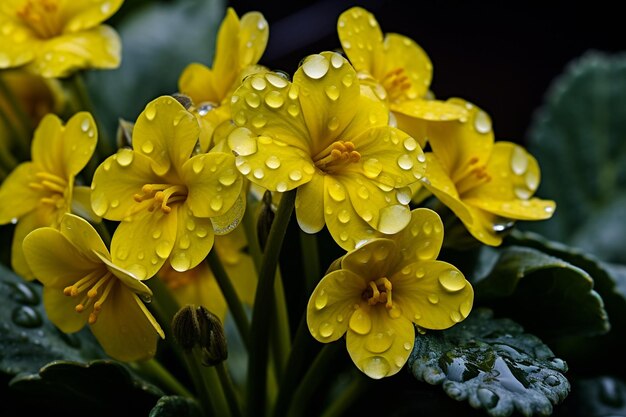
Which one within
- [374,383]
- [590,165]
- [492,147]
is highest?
[492,147]

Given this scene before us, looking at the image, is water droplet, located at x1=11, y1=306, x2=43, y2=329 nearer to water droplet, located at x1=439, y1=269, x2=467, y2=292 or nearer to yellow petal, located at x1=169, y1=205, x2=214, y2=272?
yellow petal, located at x1=169, y1=205, x2=214, y2=272

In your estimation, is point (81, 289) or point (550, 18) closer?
point (81, 289)

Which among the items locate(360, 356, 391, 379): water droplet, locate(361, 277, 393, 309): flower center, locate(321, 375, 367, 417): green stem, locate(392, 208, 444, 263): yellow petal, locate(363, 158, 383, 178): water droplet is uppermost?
locate(363, 158, 383, 178): water droplet

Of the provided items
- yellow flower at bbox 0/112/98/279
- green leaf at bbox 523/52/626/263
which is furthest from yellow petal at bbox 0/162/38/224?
green leaf at bbox 523/52/626/263

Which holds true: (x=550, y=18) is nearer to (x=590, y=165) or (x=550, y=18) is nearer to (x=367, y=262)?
(x=590, y=165)

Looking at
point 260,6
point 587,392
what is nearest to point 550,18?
point 260,6

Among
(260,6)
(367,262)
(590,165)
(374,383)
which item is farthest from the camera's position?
(260,6)
